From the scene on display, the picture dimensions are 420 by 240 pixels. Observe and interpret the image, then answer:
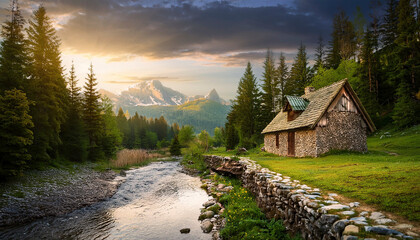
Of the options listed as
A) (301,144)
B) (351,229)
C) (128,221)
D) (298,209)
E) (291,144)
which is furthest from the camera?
(291,144)

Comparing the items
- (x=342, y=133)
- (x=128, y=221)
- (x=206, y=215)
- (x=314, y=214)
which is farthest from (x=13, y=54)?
(x=342, y=133)

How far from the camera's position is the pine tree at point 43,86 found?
57.4 feet

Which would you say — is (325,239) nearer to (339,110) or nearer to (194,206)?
(194,206)

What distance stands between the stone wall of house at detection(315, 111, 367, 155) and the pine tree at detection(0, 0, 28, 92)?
2318cm

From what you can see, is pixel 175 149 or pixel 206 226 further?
pixel 175 149

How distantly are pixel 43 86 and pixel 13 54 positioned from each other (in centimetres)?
387

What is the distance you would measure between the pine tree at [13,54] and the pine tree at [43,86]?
87cm

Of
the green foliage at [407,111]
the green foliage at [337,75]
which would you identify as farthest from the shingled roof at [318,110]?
the green foliage at [337,75]

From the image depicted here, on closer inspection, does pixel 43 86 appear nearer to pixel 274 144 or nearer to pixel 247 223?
pixel 247 223

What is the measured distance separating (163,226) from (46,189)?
28.1 feet

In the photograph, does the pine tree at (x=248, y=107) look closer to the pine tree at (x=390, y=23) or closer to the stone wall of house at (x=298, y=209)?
the pine tree at (x=390, y=23)

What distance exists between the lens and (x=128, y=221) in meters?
10.2

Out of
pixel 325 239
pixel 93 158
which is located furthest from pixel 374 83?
pixel 93 158

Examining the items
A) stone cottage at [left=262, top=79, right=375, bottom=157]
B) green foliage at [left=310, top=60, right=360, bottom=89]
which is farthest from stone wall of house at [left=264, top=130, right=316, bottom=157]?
green foliage at [left=310, top=60, right=360, bottom=89]
